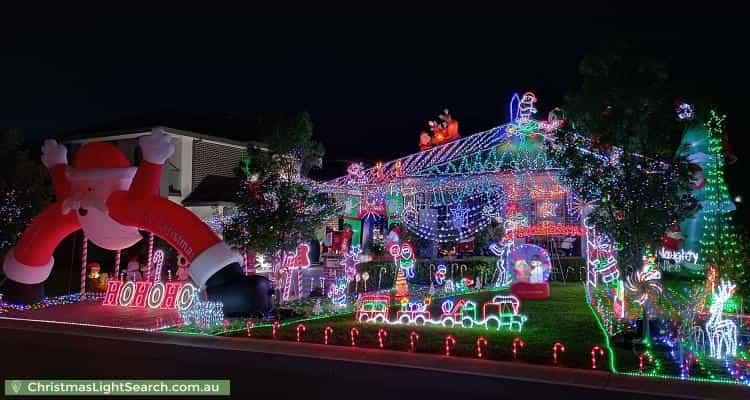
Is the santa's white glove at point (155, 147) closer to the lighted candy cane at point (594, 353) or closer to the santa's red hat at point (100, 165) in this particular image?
the santa's red hat at point (100, 165)

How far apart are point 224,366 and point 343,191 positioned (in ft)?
44.5

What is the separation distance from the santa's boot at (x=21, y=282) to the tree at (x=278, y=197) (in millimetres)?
5890

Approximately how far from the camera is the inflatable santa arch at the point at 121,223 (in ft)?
47.4

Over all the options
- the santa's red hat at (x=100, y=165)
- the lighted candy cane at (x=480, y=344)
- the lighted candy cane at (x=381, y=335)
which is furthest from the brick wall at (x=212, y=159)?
the lighted candy cane at (x=480, y=344)

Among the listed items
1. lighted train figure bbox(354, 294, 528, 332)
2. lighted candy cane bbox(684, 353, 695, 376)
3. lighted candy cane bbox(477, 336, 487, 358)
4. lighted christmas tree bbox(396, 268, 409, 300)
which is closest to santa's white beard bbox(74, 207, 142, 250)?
lighted train figure bbox(354, 294, 528, 332)

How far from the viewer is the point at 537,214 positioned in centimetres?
2214

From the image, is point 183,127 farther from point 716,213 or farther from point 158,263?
point 716,213

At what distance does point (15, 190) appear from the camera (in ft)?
66.4

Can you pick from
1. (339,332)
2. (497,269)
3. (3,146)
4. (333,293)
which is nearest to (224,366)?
(339,332)

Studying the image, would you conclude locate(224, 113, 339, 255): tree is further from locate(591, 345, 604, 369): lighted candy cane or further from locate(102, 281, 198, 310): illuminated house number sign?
locate(591, 345, 604, 369): lighted candy cane

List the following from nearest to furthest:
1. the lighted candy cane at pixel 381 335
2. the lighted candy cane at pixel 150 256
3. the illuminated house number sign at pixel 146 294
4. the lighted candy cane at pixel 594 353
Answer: the lighted candy cane at pixel 594 353, the lighted candy cane at pixel 381 335, the illuminated house number sign at pixel 146 294, the lighted candy cane at pixel 150 256

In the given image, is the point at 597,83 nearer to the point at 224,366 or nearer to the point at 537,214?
the point at 224,366

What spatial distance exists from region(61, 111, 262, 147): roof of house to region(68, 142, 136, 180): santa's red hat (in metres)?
8.32

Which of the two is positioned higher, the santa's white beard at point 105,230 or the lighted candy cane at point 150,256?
the santa's white beard at point 105,230
